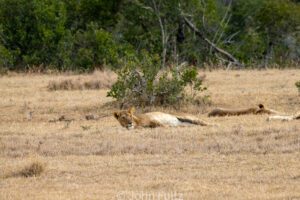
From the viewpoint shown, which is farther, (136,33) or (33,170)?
(136,33)

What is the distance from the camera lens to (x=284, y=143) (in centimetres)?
1097

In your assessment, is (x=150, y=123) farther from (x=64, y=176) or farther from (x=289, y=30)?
(x=289, y=30)

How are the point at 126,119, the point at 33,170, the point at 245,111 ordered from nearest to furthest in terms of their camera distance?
1. the point at 33,170
2. the point at 126,119
3. the point at 245,111

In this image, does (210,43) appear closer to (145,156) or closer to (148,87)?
(148,87)

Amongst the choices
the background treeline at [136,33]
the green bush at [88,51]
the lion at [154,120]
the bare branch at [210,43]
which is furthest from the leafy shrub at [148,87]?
the bare branch at [210,43]

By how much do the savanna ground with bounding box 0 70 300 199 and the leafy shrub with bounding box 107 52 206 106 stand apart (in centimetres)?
40

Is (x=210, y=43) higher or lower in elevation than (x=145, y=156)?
higher

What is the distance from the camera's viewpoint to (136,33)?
2852 cm

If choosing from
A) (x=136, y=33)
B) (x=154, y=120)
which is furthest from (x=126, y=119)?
(x=136, y=33)

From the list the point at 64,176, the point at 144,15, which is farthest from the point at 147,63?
the point at 144,15

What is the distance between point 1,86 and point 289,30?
1347 centimetres

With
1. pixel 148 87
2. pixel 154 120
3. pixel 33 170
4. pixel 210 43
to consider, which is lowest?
pixel 33 170

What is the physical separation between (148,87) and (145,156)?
5285mm

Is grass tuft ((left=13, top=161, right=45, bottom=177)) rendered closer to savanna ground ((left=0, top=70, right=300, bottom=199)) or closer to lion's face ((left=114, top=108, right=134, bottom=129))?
savanna ground ((left=0, top=70, right=300, bottom=199))
